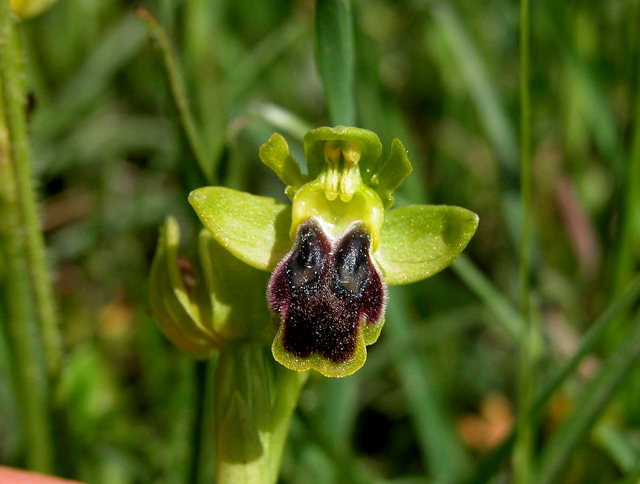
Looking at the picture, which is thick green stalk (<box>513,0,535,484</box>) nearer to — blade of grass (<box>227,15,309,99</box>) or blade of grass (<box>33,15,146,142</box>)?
blade of grass (<box>227,15,309,99</box>)

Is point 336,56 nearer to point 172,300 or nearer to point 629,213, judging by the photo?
point 172,300

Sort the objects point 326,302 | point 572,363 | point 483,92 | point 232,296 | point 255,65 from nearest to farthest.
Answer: point 326,302 → point 232,296 → point 572,363 → point 483,92 → point 255,65

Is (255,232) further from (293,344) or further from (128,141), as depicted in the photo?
(128,141)

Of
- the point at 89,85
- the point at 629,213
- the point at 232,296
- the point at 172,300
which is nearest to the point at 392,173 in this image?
the point at 232,296

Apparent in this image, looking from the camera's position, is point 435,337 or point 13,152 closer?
point 13,152

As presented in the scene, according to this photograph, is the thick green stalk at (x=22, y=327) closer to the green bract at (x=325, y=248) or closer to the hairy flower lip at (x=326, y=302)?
the green bract at (x=325, y=248)

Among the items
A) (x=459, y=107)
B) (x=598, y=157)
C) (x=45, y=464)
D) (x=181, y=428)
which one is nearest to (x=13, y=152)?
(x=45, y=464)

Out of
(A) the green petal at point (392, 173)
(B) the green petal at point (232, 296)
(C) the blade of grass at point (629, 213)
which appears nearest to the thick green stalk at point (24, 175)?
(B) the green petal at point (232, 296)
